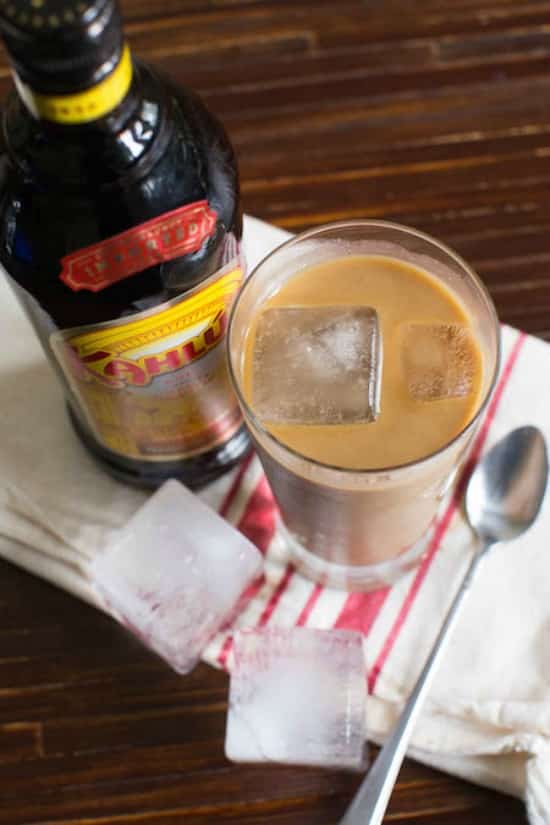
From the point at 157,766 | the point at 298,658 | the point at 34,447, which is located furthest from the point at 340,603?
the point at 34,447

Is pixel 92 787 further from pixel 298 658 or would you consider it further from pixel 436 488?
pixel 436 488

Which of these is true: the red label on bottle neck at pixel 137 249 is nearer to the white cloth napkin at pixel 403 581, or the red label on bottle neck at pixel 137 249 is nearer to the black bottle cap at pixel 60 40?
the black bottle cap at pixel 60 40

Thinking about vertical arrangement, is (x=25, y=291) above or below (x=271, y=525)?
above

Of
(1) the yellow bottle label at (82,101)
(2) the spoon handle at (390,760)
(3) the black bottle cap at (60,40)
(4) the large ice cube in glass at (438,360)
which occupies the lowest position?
(2) the spoon handle at (390,760)

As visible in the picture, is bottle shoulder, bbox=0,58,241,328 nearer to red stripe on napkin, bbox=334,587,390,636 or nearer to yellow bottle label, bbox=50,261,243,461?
yellow bottle label, bbox=50,261,243,461

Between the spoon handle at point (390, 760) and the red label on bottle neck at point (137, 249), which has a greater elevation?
the red label on bottle neck at point (137, 249)

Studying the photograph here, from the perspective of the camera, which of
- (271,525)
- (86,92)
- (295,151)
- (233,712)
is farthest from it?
(295,151)

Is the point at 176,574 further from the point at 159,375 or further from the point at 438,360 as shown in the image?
the point at 438,360

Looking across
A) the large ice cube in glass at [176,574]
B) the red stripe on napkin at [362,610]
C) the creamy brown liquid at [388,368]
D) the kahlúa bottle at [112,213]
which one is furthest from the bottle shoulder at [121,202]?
the red stripe on napkin at [362,610]
